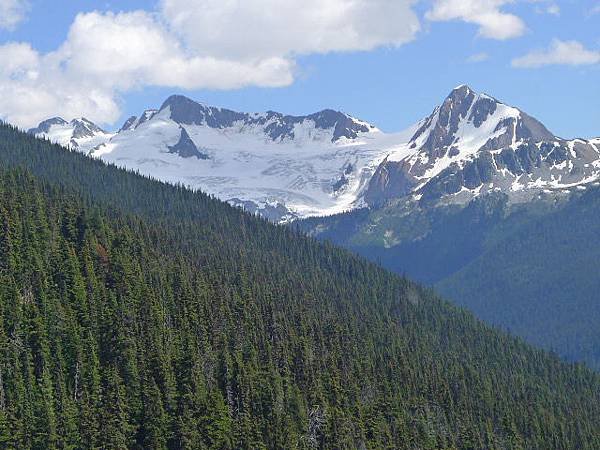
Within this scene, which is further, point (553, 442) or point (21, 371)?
point (553, 442)

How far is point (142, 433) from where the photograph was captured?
132 metres

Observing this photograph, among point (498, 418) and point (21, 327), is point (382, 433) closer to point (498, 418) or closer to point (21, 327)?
point (498, 418)

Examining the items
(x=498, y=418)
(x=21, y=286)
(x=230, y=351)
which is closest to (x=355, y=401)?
(x=230, y=351)

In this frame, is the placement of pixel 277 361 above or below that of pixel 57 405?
above

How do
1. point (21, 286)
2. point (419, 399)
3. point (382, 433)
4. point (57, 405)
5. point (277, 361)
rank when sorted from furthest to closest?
point (419, 399) < point (277, 361) < point (382, 433) < point (21, 286) < point (57, 405)

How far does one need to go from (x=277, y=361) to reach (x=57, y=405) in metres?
54.1

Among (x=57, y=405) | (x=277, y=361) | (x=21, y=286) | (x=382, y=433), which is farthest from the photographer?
(x=277, y=361)

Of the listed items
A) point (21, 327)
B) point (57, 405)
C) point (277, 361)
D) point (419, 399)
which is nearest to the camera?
point (57, 405)

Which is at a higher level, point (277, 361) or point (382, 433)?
point (277, 361)

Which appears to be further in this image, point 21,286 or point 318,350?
point 318,350

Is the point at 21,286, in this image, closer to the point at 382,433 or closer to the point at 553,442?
the point at 382,433

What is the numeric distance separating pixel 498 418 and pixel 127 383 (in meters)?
88.5

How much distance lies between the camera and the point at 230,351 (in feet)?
559

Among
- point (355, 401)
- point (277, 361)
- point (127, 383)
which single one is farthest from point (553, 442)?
point (127, 383)
